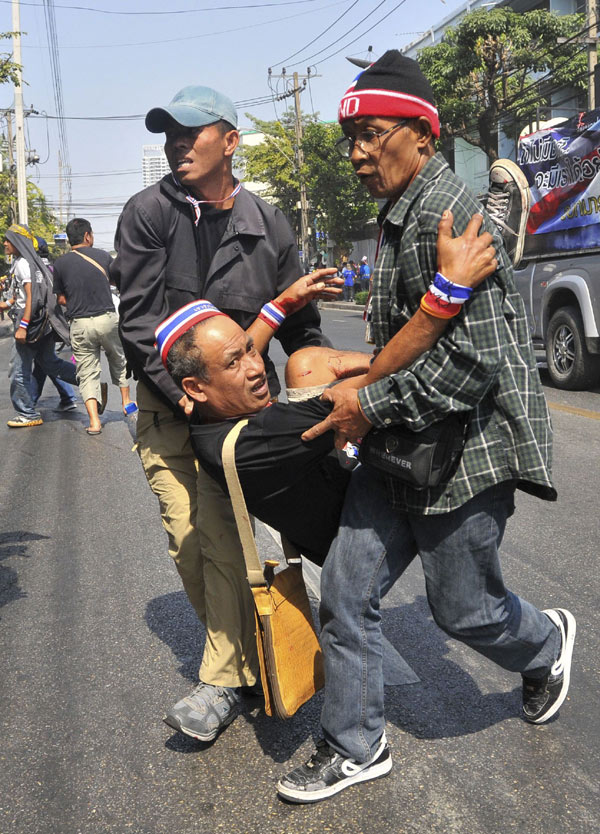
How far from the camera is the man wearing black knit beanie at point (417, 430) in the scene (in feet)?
7.83

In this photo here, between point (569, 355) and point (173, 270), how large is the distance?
8.26 m

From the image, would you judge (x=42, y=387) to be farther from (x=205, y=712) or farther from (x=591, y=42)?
(x=591, y=42)

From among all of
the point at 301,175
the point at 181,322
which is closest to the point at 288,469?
the point at 181,322

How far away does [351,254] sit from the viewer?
52938 millimetres

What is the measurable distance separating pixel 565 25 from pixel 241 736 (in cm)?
3073

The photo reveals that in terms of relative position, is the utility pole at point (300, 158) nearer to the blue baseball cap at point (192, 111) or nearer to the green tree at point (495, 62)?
the green tree at point (495, 62)

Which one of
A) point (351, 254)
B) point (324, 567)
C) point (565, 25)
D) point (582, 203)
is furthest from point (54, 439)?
point (351, 254)

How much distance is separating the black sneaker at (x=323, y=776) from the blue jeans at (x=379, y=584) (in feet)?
0.12

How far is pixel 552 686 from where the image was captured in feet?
9.99

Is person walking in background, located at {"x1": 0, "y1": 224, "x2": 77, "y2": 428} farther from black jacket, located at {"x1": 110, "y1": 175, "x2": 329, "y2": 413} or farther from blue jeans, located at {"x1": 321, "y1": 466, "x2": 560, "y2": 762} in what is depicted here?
blue jeans, located at {"x1": 321, "y1": 466, "x2": 560, "y2": 762}

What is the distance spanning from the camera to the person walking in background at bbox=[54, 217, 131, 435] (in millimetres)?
9352

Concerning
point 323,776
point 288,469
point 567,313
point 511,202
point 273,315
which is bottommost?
point 323,776

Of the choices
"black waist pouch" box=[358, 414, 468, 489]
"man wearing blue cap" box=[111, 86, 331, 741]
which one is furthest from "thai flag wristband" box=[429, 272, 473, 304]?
"man wearing blue cap" box=[111, 86, 331, 741]

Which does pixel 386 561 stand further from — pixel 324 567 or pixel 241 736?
pixel 241 736
